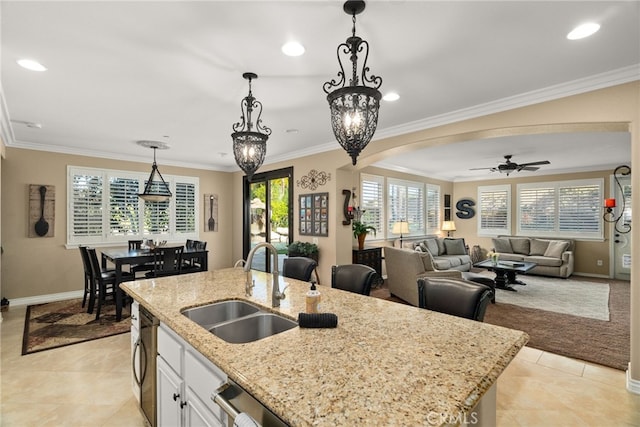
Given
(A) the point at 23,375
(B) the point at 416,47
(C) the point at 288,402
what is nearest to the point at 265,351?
(C) the point at 288,402

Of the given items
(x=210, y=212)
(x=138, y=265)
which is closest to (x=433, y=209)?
(x=210, y=212)

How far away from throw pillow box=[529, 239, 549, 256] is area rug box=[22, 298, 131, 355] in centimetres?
887

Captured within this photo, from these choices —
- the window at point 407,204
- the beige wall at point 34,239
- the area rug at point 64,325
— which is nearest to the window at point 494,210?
the window at point 407,204

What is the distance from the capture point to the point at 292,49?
231cm

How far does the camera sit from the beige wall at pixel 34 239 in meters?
4.95

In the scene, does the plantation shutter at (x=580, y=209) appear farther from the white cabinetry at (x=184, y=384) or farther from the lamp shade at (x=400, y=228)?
the white cabinetry at (x=184, y=384)

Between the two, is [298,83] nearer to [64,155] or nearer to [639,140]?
[639,140]

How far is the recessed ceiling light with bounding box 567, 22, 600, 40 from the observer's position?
2.03m

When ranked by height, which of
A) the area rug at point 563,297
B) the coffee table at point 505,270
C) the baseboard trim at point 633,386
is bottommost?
the area rug at point 563,297

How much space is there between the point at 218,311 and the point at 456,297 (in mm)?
1527

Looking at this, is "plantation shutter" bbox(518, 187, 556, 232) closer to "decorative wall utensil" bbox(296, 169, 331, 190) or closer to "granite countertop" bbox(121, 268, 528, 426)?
"decorative wall utensil" bbox(296, 169, 331, 190)

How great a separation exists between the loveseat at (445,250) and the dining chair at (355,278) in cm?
446

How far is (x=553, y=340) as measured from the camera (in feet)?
11.9

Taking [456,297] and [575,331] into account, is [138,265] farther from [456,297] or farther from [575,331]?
[575,331]
